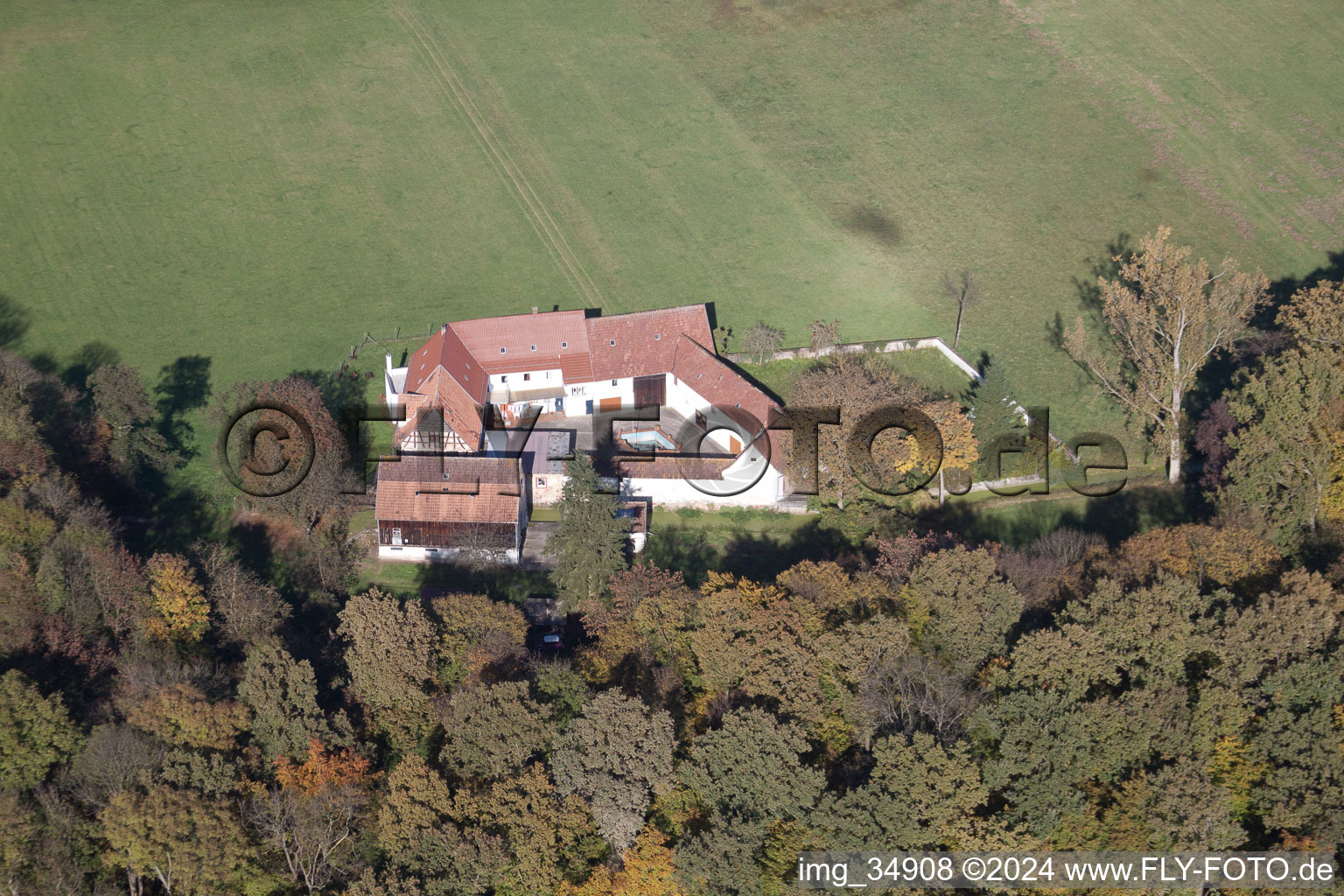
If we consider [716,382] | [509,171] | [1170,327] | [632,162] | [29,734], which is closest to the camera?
[29,734]

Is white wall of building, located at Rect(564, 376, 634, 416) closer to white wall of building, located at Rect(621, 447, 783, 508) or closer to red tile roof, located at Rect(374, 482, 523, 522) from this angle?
white wall of building, located at Rect(621, 447, 783, 508)

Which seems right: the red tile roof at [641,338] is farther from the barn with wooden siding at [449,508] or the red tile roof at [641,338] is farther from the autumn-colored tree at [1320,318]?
the autumn-colored tree at [1320,318]

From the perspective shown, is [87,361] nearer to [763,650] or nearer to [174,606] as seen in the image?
[174,606]

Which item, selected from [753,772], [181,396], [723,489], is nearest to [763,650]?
[753,772]

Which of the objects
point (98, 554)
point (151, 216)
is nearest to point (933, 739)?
point (98, 554)

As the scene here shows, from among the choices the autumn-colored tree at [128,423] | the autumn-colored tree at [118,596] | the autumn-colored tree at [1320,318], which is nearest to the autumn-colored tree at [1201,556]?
the autumn-colored tree at [1320,318]

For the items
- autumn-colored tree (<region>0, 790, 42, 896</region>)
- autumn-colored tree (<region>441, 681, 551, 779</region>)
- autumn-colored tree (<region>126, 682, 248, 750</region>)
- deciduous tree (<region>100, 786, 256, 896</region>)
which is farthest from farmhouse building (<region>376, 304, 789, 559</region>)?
autumn-colored tree (<region>0, 790, 42, 896</region>)
